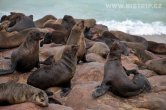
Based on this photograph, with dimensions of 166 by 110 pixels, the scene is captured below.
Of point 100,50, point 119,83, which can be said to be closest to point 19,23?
point 100,50

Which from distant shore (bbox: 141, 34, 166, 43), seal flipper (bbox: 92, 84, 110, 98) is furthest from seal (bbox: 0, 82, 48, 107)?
distant shore (bbox: 141, 34, 166, 43)

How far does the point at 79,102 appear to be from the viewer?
250 inches

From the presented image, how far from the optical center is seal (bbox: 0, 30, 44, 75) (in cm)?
789

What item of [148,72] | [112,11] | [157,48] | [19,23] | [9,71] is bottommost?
[112,11]

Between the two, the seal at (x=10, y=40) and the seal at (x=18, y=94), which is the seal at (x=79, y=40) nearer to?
the seal at (x=10, y=40)

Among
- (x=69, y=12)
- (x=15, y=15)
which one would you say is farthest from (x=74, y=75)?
(x=69, y=12)

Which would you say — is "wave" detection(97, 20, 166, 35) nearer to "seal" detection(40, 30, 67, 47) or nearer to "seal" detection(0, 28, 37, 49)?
"seal" detection(40, 30, 67, 47)

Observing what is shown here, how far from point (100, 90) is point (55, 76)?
3.31ft

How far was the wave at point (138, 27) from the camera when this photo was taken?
73.0 feet

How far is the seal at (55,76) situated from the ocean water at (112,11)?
15091mm

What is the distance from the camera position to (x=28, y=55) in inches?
312

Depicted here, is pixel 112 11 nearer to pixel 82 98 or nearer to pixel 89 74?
pixel 89 74

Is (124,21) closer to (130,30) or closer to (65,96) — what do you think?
(130,30)

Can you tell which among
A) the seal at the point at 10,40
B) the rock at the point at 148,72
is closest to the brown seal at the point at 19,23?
the seal at the point at 10,40
